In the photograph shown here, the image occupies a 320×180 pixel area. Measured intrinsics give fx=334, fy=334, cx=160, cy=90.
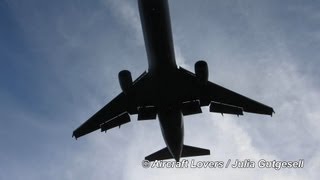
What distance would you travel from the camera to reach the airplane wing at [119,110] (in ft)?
71.9

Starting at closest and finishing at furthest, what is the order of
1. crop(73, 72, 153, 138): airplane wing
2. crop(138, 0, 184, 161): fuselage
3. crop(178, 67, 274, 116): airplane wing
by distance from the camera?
crop(138, 0, 184, 161): fuselage → crop(73, 72, 153, 138): airplane wing → crop(178, 67, 274, 116): airplane wing

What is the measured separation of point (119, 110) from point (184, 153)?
5995 millimetres

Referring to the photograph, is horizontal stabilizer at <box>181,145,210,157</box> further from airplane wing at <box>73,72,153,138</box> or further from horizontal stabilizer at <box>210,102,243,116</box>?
airplane wing at <box>73,72,153,138</box>

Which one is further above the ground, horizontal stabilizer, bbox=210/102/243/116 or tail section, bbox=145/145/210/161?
horizontal stabilizer, bbox=210/102/243/116

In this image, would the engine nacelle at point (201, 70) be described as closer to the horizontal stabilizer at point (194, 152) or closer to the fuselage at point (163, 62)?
the fuselage at point (163, 62)

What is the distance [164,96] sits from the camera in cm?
2133

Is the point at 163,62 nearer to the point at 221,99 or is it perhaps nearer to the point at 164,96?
the point at 164,96

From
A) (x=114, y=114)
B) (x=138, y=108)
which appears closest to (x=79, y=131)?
(x=114, y=114)

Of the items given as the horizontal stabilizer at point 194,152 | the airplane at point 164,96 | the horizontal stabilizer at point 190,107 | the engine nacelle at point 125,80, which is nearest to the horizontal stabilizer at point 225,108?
the airplane at point 164,96

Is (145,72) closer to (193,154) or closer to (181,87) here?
(181,87)

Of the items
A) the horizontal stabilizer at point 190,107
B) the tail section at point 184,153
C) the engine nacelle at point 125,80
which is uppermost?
the engine nacelle at point 125,80

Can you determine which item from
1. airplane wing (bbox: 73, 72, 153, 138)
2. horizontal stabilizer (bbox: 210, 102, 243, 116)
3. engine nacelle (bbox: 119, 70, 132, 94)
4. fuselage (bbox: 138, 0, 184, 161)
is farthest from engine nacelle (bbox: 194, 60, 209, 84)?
horizontal stabilizer (bbox: 210, 102, 243, 116)

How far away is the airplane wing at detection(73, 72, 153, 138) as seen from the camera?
21.9 meters

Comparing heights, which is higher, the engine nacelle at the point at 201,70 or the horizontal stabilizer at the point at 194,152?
the engine nacelle at the point at 201,70
